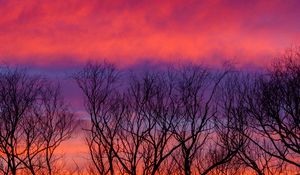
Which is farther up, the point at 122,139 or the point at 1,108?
the point at 1,108

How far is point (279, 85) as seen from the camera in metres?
24.0

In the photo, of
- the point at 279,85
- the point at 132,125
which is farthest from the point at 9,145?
the point at 279,85

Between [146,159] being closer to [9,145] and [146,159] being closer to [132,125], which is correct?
[132,125]

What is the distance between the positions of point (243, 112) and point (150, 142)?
6.41m

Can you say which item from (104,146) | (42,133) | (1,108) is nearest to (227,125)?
(104,146)

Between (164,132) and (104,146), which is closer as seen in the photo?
(164,132)

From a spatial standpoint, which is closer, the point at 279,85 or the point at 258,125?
the point at 279,85

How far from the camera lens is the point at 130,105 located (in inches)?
1064

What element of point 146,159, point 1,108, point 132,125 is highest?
point 1,108

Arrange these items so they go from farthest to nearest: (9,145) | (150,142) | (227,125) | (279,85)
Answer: (227,125), (9,145), (150,142), (279,85)

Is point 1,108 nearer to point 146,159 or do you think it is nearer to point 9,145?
point 9,145

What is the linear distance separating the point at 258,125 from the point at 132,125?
676 cm

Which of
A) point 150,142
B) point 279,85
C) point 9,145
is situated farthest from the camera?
point 9,145

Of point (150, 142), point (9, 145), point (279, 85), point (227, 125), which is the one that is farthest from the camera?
point (227, 125)
